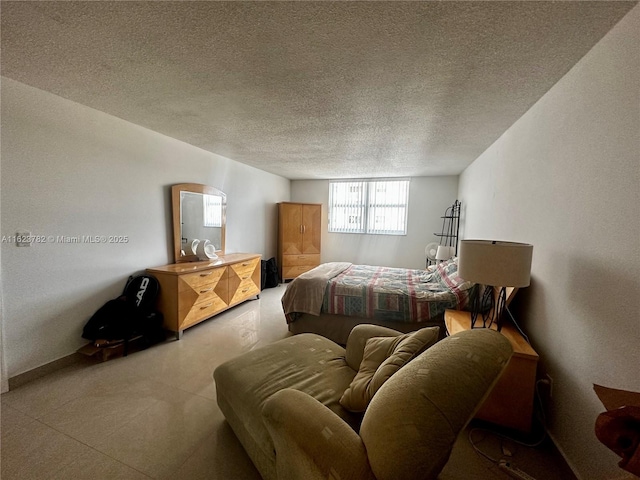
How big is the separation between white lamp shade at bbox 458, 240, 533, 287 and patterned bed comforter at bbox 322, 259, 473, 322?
102 centimetres

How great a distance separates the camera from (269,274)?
16.7 feet

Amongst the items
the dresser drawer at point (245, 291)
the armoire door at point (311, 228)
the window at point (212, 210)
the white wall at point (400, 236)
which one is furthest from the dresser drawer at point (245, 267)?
the white wall at point (400, 236)

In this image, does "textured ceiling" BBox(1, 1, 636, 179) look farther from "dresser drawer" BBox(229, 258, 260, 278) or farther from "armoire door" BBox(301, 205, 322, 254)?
"armoire door" BBox(301, 205, 322, 254)

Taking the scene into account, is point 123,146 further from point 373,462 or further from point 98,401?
point 373,462

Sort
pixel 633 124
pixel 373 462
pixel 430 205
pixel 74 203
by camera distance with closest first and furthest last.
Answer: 1. pixel 373 462
2. pixel 633 124
3. pixel 74 203
4. pixel 430 205

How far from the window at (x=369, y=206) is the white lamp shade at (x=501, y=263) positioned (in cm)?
400

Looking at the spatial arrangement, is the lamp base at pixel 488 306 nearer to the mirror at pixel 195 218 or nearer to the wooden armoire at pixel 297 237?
the mirror at pixel 195 218

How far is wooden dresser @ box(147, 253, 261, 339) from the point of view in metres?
2.78

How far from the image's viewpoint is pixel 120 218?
264cm

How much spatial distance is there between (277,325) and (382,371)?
2297 millimetres

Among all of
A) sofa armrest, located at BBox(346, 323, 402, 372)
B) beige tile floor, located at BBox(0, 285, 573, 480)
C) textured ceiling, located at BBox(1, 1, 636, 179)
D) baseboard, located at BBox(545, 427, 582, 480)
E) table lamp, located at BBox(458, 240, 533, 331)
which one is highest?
textured ceiling, located at BBox(1, 1, 636, 179)

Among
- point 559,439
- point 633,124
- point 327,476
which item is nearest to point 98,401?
point 327,476

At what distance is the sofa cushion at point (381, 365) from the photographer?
1.18m

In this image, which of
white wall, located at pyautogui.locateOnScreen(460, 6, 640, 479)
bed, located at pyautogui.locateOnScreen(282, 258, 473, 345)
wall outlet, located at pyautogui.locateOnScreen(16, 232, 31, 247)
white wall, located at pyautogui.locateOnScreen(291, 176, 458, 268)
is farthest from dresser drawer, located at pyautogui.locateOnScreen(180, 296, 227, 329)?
white wall, located at pyautogui.locateOnScreen(460, 6, 640, 479)
